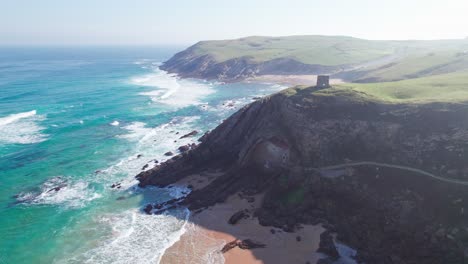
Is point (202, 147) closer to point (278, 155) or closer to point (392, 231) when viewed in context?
point (278, 155)

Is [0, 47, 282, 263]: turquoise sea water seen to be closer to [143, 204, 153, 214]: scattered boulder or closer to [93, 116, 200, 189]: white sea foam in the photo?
[93, 116, 200, 189]: white sea foam

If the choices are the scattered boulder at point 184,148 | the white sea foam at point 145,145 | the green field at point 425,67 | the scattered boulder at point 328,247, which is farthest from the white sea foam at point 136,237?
the green field at point 425,67

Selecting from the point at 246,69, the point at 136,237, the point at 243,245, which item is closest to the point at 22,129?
the point at 136,237

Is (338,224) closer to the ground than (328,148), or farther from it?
closer to the ground

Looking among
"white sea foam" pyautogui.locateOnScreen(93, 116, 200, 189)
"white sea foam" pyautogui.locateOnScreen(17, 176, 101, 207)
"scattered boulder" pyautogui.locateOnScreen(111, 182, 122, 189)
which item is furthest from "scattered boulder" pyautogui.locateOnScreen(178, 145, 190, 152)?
"white sea foam" pyautogui.locateOnScreen(17, 176, 101, 207)

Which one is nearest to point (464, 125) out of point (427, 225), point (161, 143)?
point (427, 225)

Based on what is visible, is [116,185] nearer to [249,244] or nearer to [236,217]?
[236,217]

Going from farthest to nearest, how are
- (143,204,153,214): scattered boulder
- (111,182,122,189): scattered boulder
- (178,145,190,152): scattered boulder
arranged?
(178,145,190,152): scattered boulder < (111,182,122,189): scattered boulder < (143,204,153,214): scattered boulder
